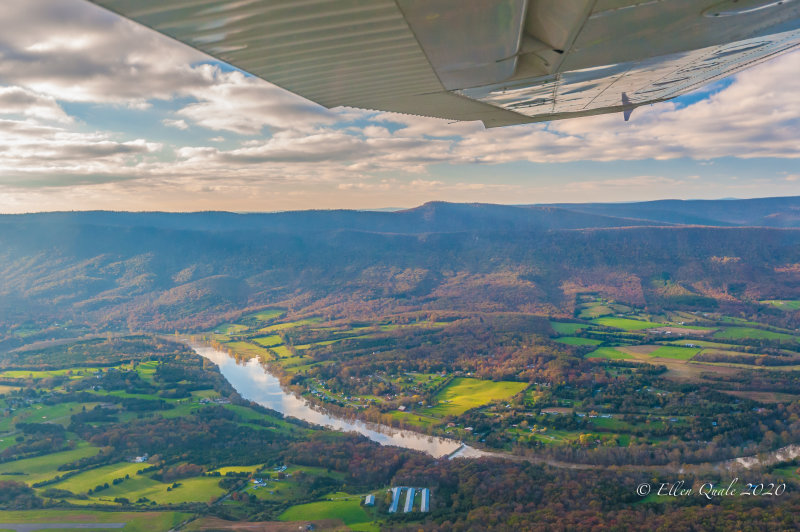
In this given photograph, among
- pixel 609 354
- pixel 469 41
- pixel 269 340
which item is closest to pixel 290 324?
pixel 269 340

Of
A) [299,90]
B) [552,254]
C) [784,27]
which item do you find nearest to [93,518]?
[299,90]

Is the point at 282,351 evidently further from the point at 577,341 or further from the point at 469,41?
the point at 469,41

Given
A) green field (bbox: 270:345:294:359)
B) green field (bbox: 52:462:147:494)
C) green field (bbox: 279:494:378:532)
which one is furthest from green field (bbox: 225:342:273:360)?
green field (bbox: 279:494:378:532)

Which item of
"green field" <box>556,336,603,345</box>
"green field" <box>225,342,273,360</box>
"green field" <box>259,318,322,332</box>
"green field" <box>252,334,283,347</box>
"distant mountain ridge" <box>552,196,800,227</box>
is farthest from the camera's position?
"distant mountain ridge" <box>552,196,800,227</box>

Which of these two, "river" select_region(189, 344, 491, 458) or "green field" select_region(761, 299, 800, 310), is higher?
"river" select_region(189, 344, 491, 458)

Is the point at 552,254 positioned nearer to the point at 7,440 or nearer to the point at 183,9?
the point at 7,440

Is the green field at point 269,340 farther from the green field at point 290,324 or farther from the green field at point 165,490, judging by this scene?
the green field at point 165,490

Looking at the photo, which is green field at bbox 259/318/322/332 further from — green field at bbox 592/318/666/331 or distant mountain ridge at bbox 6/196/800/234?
distant mountain ridge at bbox 6/196/800/234
